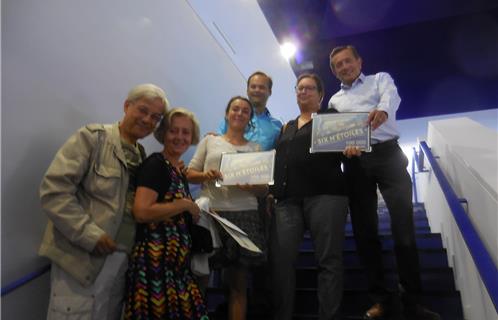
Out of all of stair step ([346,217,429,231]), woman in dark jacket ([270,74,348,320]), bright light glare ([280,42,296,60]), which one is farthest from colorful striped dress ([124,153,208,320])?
bright light glare ([280,42,296,60])

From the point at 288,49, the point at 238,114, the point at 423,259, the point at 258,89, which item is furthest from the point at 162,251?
the point at 288,49

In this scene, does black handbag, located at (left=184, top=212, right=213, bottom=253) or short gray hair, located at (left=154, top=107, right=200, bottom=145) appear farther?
short gray hair, located at (left=154, top=107, right=200, bottom=145)

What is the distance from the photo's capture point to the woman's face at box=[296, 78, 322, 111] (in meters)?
2.26

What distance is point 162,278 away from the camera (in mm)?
1405

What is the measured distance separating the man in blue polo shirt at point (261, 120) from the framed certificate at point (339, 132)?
16.3 inches

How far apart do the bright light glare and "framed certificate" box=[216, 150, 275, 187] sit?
3.50 m

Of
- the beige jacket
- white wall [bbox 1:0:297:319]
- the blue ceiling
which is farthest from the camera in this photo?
the blue ceiling

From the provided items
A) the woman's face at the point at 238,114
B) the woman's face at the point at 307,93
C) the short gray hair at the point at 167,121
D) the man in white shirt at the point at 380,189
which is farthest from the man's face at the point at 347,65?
the short gray hair at the point at 167,121

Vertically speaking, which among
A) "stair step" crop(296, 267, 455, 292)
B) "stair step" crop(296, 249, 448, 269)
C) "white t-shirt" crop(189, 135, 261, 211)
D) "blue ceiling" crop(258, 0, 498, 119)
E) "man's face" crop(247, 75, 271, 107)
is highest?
"blue ceiling" crop(258, 0, 498, 119)

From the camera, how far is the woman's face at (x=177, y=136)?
1.74 meters

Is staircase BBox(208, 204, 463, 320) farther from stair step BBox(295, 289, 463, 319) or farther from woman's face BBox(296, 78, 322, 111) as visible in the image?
woman's face BBox(296, 78, 322, 111)

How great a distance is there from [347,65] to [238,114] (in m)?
0.79

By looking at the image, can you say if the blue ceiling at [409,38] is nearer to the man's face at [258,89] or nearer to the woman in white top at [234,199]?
the man's face at [258,89]

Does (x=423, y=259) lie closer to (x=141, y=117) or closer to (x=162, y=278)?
A: (x=162, y=278)
